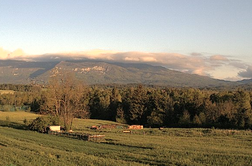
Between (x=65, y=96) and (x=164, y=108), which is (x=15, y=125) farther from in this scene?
(x=164, y=108)

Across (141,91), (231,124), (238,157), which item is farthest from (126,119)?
(238,157)

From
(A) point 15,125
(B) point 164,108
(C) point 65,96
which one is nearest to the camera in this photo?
(C) point 65,96

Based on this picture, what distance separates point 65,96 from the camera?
211 ft

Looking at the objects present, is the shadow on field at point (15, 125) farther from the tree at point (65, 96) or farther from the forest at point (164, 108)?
the tree at point (65, 96)

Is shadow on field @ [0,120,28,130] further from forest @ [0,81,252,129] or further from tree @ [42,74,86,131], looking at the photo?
tree @ [42,74,86,131]

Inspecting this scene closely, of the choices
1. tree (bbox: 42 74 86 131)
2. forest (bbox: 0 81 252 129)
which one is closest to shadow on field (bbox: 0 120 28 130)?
forest (bbox: 0 81 252 129)

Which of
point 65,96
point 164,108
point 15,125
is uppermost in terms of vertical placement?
point 65,96

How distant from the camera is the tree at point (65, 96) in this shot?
62.8 metres

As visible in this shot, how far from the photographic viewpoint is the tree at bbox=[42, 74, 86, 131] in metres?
62.8

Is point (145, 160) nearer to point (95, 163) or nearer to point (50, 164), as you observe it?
point (95, 163)

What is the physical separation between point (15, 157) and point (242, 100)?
244 feet

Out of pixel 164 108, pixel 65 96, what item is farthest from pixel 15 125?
pixel 164 108

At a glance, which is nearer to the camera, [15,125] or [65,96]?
[65,96]

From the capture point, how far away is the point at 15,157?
25.0 metres
